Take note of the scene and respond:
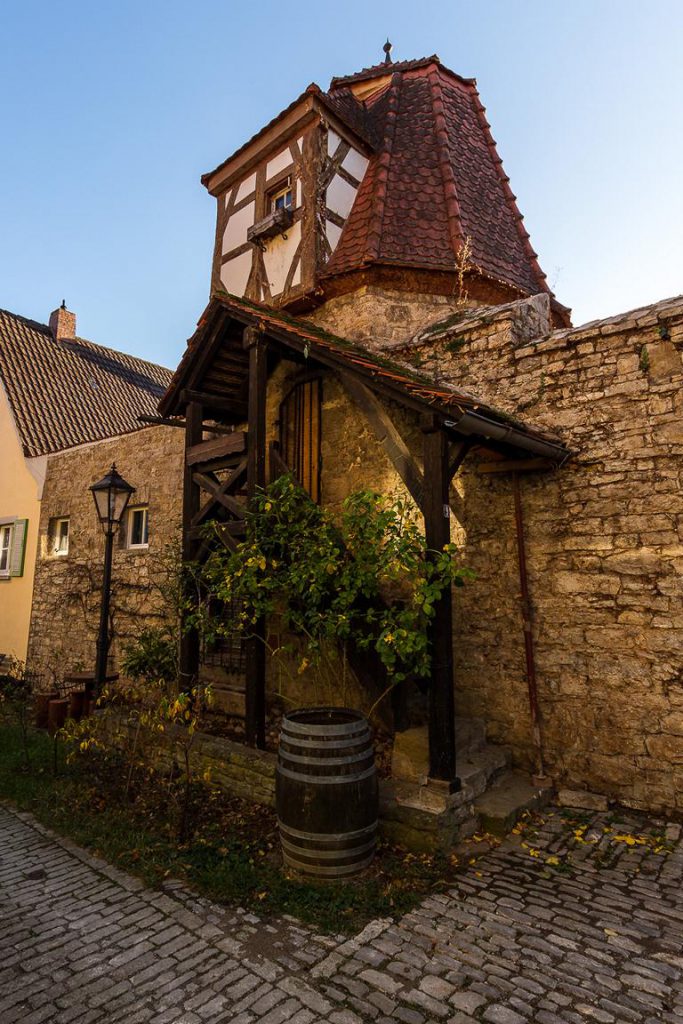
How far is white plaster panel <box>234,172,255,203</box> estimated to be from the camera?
8.96m

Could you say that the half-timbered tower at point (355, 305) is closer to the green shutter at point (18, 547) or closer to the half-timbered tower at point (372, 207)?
the half-timbered tower at point (372, 207)

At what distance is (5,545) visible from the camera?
11.8 meters

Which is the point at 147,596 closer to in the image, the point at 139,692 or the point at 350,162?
the point at 139,692

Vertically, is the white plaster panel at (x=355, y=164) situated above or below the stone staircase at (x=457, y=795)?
above

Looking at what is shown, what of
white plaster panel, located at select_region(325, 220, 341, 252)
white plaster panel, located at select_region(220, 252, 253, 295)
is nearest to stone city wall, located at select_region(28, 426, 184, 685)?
white plaster panel, located at select_region(220, 252, 253, 295)

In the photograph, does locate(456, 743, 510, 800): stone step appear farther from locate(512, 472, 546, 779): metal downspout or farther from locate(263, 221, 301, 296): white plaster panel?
locate(263, 221, 301, 296): white plaster panel

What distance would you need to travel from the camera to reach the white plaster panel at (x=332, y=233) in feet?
26.2

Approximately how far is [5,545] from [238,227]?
26.7 ft

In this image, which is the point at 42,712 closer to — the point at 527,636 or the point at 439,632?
the point at 439,632

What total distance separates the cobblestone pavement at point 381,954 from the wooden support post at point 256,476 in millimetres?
1547

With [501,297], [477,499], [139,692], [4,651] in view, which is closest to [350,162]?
[501,297]

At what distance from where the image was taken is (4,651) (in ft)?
36.6

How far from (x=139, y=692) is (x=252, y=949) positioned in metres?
2.72

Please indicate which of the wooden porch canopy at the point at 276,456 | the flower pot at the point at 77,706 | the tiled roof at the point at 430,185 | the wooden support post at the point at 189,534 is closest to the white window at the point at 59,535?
the flower pot at the point at 77,706
